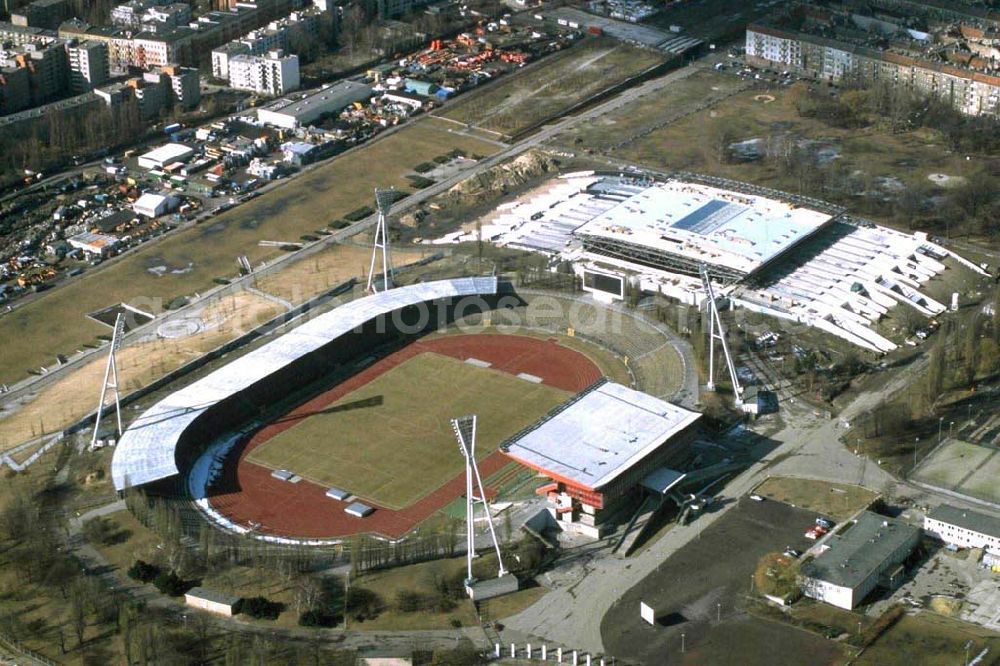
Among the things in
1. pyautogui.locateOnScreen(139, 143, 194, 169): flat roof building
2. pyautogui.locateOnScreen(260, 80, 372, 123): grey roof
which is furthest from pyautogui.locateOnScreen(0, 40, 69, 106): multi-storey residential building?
pyautogui.locateOnScreen(260, 80, 372, 123): grey roof

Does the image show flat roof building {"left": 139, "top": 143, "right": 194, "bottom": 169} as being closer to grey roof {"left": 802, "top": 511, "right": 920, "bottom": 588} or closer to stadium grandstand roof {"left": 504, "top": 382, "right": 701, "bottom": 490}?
stadium grandstand roof {"left": 504, "top": 382, "right": 701, "bottom": 490}

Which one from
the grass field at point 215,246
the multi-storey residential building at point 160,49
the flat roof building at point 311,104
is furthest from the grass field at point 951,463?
the multi-storey residential building at point 160,49

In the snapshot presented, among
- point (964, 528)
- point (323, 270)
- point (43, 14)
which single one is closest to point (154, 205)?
point (323, 270)

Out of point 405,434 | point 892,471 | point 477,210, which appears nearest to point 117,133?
point 477,210

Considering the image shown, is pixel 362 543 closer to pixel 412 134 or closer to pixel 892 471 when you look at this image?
pixel 892 471

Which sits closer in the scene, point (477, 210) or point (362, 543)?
point (362, 543)

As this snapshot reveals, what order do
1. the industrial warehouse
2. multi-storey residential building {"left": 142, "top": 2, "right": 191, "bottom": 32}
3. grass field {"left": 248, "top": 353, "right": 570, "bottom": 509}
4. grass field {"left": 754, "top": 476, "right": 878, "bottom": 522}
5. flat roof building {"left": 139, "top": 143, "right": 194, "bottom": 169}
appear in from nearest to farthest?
grass field {"left": 754, "top": 476, "right": 878, "bottom": 522}, grass field {"left": 248, "top": 353, "right": 570, "bottom": 509}, the industrial warehouse, flat roof building {"left": 139, "top": 143, "right": 194, "bottom": 169}, multi-storey residential building {"left": 142, "top": 2, "right": 191, "bottom": 32}
